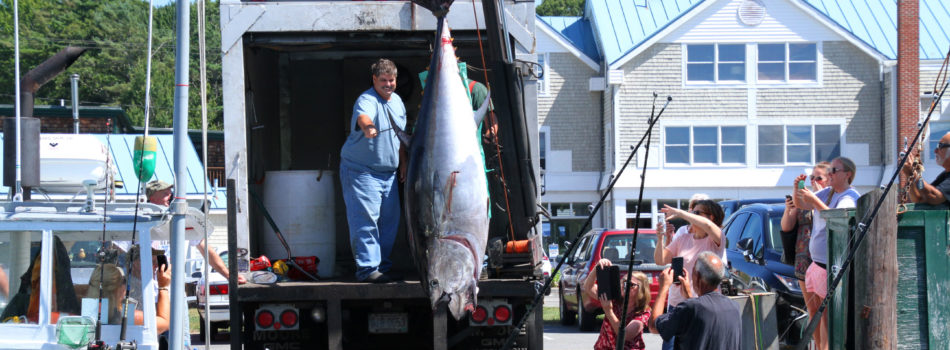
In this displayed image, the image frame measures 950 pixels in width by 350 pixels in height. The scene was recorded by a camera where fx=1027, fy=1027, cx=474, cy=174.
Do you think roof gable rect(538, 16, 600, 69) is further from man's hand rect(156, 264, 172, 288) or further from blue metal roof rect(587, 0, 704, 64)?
man's hand rect(156, 264, 172, 288)

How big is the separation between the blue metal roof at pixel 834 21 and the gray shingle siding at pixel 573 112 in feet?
4.49

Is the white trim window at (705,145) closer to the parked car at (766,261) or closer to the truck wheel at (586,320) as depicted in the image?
the truck wheel at (586,320)

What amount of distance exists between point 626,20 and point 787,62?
5264mm

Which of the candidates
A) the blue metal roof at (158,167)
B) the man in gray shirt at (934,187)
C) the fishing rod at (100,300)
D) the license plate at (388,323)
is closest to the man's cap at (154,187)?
the fishing rod at (100,300)

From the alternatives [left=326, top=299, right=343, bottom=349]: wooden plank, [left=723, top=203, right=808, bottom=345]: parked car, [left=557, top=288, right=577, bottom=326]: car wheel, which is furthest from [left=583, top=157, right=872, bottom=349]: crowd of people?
[left=557, top=288, right=577, bottom=326]: car wheel

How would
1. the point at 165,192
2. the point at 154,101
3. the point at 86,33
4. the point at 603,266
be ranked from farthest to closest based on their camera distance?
the point at 86,33 → the point at 154,101 → the point at 165,192 → the point at 603,266

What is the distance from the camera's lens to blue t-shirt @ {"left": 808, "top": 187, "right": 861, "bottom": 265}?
7.62 m

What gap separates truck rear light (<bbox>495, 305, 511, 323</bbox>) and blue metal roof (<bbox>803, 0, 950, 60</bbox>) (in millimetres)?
26822

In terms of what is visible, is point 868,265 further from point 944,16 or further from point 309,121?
point 944,16

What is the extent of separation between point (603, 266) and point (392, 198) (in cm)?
154

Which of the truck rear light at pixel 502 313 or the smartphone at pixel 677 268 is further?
the truck rear light at pixel 502 313

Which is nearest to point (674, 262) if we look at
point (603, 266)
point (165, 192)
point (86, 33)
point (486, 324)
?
point (603, 266)

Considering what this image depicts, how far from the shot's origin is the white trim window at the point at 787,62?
→ 3125 cm

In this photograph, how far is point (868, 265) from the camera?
637cm
